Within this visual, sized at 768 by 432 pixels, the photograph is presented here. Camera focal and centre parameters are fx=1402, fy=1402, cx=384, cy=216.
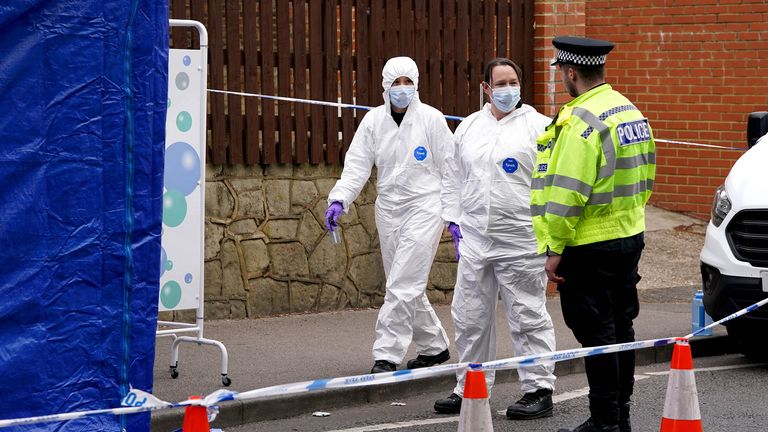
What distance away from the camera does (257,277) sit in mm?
11000

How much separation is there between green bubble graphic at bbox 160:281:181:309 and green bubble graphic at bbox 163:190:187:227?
0.36m

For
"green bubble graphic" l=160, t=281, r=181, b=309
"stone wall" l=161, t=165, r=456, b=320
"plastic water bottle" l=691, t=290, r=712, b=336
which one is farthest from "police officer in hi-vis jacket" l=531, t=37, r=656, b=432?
"stone wall" l=161, t=165, r=456, b=320

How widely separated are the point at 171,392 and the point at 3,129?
3.03m

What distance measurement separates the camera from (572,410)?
797cm

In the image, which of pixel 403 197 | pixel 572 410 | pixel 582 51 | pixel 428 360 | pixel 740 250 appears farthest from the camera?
pixel 740 250

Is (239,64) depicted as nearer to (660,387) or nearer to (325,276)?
(325,276)

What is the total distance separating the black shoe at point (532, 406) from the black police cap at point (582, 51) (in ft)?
6.65

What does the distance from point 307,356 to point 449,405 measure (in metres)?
1.77

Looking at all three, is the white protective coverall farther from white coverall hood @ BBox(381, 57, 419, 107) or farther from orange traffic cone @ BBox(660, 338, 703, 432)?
orange traffic cone @ BBox(660, 338, 703, 432)

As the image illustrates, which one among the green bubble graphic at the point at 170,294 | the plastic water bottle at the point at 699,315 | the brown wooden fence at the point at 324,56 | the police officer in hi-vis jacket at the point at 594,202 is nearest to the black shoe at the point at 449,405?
the police officer in hi-vis jacket at the point at 594,202

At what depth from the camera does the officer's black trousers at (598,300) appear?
664cm

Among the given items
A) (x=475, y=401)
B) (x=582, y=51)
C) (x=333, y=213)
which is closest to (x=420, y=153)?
(x=333, y=213)

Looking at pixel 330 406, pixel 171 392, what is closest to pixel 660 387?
pixel 330 406

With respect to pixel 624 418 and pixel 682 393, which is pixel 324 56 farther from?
pixel 682 393
